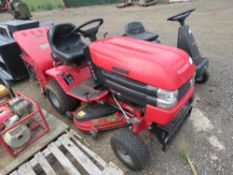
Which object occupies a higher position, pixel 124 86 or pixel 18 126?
pixel 124 86

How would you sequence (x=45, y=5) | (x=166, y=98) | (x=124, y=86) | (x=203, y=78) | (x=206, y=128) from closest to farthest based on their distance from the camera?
(x=166, y=98)
(x=124, y=86)
(x=206, y=128)
(x=203, y=78)
(x=45, y=5)

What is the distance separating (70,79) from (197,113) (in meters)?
1.68

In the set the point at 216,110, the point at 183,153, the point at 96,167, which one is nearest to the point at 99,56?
the point at 96,167

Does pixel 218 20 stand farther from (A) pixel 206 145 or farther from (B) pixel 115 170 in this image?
(B) pixel 115 170

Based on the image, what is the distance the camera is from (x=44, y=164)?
1.98 metres

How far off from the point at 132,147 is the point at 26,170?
1.10 metres

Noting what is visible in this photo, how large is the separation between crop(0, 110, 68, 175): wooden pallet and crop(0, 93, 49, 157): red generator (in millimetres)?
53

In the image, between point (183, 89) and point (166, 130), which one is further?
point (166, 130)

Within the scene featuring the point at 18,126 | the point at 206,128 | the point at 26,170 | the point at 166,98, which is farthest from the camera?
the point at 206,128

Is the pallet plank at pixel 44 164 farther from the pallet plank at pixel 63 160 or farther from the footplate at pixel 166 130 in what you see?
the footplate at pixel 166 130

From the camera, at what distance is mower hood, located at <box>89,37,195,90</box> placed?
1.50 meters

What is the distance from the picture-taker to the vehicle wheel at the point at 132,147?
1711 millimetres

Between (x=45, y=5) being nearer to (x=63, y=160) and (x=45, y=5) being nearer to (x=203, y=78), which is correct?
(x=203, y=78)

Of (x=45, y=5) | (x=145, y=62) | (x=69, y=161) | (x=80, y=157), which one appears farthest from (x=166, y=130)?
(x=45, y=5)
